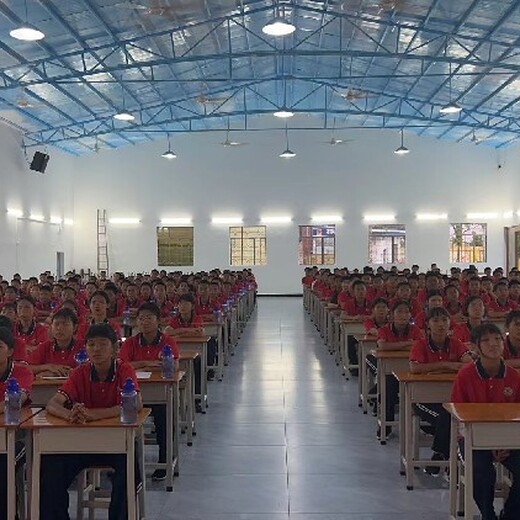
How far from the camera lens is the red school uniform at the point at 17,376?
14.9 feet

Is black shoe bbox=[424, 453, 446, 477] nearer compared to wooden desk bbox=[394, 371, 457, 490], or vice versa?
wooden desk bbox=[394, 371, 457, 490]

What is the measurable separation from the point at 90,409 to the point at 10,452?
0.48 meters

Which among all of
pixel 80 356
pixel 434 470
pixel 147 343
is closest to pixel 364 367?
pixel 434 470

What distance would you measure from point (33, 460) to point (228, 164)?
23945 millimetres

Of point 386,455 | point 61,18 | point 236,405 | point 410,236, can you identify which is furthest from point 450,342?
point 410,236

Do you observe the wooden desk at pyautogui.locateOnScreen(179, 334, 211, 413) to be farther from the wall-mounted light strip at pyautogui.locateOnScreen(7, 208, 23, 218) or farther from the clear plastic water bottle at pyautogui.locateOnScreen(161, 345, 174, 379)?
the wall-mounted light strip at pyautogui.locateOnScreen(7, 208, 23, 218)

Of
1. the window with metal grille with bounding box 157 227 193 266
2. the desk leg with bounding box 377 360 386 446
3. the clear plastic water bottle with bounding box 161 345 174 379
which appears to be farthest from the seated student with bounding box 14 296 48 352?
the window with metal grille with bounding box 157 227 193 266

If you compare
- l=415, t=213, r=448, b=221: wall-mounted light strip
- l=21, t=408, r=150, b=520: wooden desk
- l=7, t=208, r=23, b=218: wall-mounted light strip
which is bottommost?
l=21, t=408, r=150, b=520: wooden desk

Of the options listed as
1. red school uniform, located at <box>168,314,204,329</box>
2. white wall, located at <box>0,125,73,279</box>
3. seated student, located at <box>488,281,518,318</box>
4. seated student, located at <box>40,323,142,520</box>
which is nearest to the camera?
seated student, located at <box>40,323,142,520</box>

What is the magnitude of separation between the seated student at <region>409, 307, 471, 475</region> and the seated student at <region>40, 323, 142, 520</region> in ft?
7.49

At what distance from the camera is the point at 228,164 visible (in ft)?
90.4

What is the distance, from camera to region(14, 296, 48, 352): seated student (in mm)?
7516

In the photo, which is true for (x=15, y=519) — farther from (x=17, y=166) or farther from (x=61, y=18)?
(x=17, y=166)

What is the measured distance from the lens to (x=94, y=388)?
4523mm
